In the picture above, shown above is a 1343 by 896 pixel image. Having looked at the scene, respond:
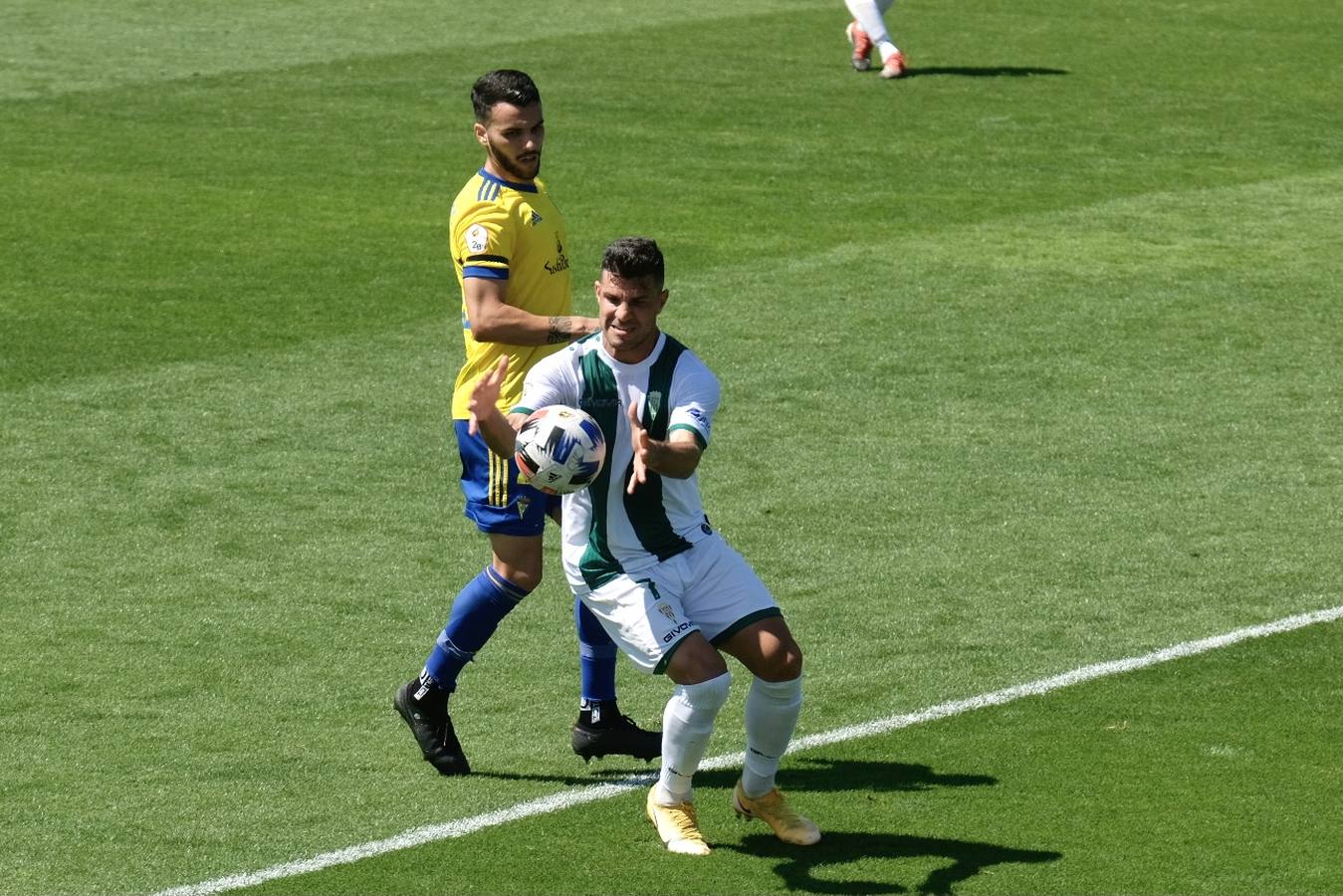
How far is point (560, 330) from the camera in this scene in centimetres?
739

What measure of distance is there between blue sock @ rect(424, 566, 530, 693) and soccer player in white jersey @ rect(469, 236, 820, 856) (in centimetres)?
84

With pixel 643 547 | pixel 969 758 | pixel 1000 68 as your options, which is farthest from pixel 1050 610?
pixel 1000 68

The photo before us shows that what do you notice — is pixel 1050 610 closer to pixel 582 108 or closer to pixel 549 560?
pixel 549 560

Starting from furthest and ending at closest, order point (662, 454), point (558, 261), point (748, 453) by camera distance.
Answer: point (748, 453) → point (558, 261) → point (662, 454)

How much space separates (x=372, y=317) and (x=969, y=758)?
761 centimetres

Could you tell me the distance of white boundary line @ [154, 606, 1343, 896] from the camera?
6641 mm

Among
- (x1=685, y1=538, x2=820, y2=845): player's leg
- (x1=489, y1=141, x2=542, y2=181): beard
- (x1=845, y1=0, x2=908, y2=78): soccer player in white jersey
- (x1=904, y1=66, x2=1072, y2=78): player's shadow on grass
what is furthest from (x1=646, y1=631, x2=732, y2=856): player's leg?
(x1=904, y1=66, x2=1072, y2=78): player's shadow on grass

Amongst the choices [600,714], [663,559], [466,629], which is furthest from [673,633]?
[466,629]

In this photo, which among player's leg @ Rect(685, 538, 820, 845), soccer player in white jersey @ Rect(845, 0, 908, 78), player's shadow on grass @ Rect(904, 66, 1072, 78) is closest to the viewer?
player's leg @ Rect(685, 538, 820, 845)

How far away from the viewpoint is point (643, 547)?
22.0ft

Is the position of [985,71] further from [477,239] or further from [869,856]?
[869,856]

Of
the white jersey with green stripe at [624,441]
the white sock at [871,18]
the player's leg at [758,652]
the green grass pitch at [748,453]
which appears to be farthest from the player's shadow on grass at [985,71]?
the player's leg at [758,652]

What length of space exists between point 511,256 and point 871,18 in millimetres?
15674

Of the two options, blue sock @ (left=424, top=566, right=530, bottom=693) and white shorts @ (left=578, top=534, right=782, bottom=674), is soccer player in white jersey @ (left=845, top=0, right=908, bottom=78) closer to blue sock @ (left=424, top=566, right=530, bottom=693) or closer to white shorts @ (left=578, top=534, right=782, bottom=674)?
blue sock @ (left=424, top=566, right=530, bottom=693)
